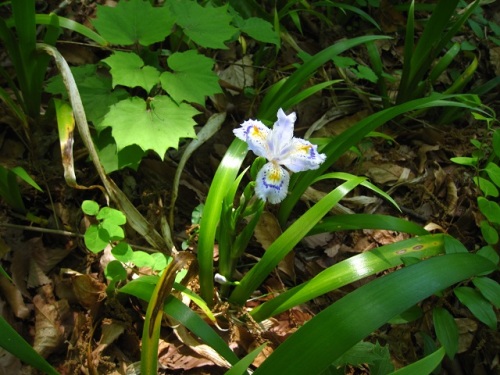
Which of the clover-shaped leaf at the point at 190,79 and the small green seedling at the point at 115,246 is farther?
the clover-shaped leaf at the point at 190,79

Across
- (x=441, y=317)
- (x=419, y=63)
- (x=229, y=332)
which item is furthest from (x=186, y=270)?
(x=419, y=63)

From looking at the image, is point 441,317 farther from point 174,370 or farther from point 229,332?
point 174,370

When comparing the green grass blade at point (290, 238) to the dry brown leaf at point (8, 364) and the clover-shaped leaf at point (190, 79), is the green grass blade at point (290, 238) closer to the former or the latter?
the clover-shaped leaf at point (190, 79)

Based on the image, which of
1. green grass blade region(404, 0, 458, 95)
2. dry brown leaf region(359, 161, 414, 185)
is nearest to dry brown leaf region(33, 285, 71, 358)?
dry brown leaf region(359, 161, 414, 185)

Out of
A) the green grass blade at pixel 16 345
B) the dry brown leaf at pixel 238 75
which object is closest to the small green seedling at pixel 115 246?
the green grass blade at pixel 16 345

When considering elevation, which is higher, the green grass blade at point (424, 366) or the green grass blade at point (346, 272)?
the green grass blade at point (424, 366)

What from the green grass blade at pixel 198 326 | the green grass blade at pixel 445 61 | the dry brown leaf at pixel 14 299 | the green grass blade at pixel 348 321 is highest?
the green grass blade at pixel 445 61

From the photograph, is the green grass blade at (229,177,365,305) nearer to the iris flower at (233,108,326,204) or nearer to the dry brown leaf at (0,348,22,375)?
the iris flower at (233,108,326,204)
